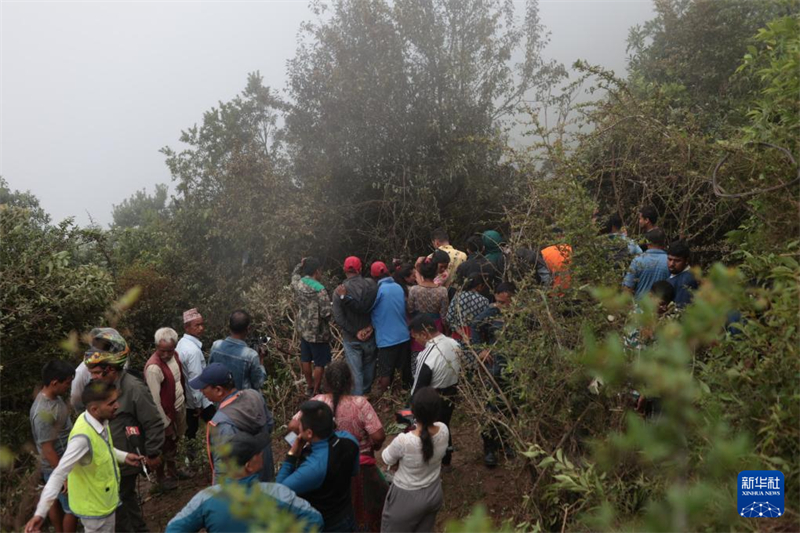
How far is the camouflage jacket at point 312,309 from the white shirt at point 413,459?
3.20 metres

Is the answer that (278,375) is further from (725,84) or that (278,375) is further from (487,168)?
(725,84)

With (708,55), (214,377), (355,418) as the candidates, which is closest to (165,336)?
(214,377)

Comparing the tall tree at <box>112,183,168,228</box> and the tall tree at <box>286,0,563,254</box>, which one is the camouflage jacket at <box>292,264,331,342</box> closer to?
the tall tree at <box>286,0,563,254</box>

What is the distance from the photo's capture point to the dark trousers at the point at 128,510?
4.26 meters

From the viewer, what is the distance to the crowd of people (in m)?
3.37

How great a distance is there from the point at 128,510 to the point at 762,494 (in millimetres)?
4002

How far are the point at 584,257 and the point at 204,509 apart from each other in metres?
2.69

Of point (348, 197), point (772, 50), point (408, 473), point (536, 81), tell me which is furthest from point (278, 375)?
point (536, 81)

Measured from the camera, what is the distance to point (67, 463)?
3.61 m

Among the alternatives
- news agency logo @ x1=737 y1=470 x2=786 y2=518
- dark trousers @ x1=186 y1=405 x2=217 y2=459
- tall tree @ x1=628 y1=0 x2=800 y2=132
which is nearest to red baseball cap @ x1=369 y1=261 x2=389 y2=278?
dark trousers @ x1=186 y1=405 x2=217 y2=459

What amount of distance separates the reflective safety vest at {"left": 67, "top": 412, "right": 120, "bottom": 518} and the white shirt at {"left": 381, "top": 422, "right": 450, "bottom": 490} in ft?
5.74

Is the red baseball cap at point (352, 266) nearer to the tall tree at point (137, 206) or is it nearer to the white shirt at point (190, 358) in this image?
the white shirt at point (190, 358)

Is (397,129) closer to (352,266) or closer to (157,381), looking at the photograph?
(352,266)

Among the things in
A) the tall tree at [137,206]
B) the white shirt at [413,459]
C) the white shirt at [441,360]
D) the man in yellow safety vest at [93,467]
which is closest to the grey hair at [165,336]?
the man in yellow safety vest at [93,467]
